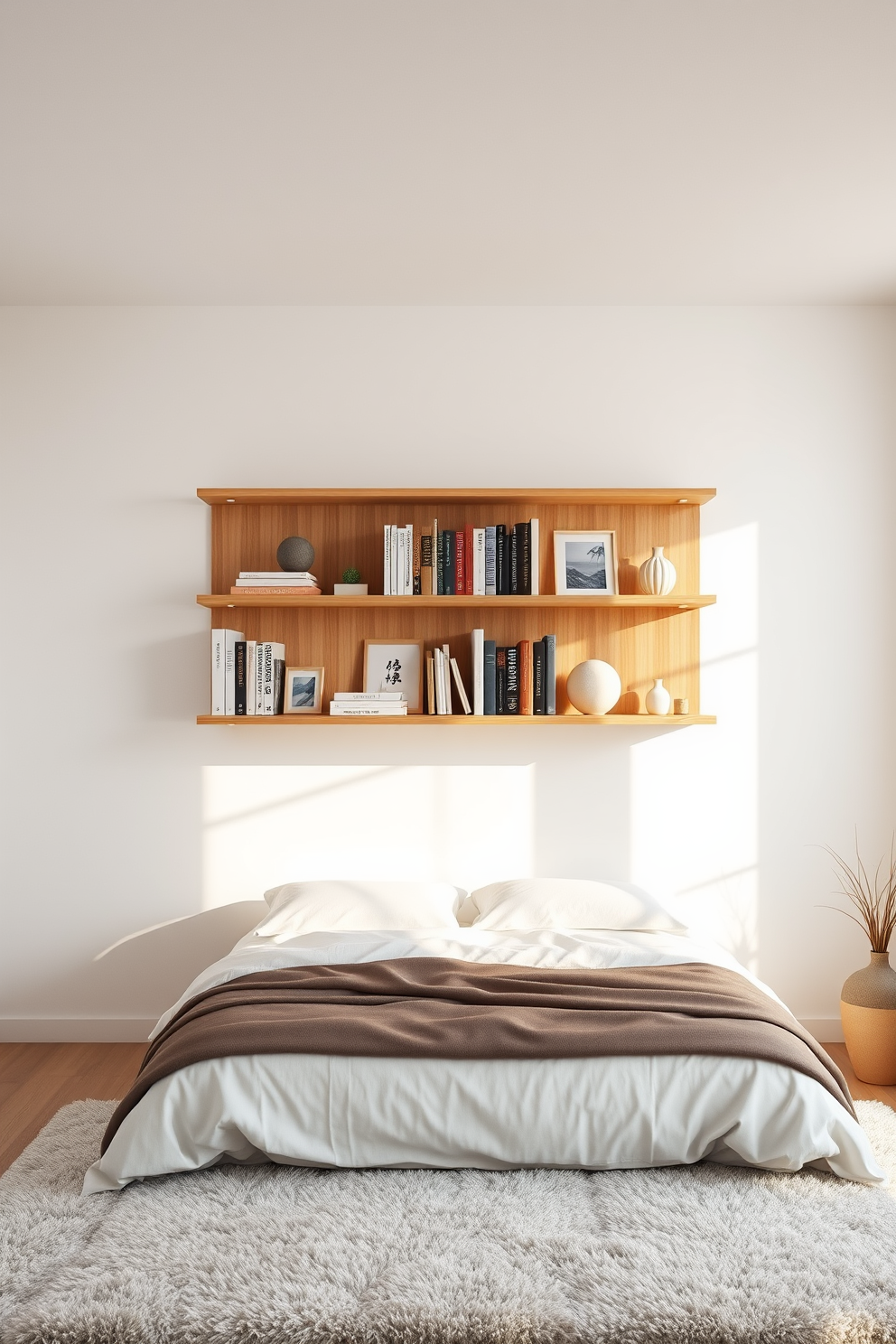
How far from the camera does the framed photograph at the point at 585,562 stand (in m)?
3.96

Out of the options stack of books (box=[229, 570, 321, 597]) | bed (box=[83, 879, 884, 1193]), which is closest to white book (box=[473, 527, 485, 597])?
stack of books (box=[229, 570, 321, 597])

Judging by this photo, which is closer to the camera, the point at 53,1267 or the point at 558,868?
the point at 53,1267

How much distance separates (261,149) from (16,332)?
169 centimetres

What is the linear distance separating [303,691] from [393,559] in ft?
2.02

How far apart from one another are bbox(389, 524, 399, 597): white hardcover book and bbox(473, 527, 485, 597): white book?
29cm

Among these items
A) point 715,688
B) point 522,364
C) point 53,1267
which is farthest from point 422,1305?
point 522,364

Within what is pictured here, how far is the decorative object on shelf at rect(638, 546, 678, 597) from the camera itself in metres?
3.85

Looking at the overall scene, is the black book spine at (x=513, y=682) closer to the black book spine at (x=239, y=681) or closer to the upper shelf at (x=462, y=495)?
the upper shelf at (x=462, y=495)

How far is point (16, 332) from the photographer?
4047 millimetres

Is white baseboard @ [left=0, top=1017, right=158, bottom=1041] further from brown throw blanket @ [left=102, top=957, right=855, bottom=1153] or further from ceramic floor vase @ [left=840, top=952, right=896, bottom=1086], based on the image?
ceramic floor vase @ [left=840, top=952, right=896, bottom=1086]

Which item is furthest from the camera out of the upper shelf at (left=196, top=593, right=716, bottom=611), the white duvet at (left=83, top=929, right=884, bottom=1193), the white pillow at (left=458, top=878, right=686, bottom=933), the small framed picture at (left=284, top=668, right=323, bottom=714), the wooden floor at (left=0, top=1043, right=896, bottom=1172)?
the small framed picture at (left=284, top=668, right=323, bottom=714)

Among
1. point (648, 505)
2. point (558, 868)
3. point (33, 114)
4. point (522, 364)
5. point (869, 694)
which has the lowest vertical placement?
point (558, 868)

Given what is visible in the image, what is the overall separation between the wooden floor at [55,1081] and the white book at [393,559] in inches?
76.4

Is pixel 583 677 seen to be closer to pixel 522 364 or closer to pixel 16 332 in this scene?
pixel 522 364
